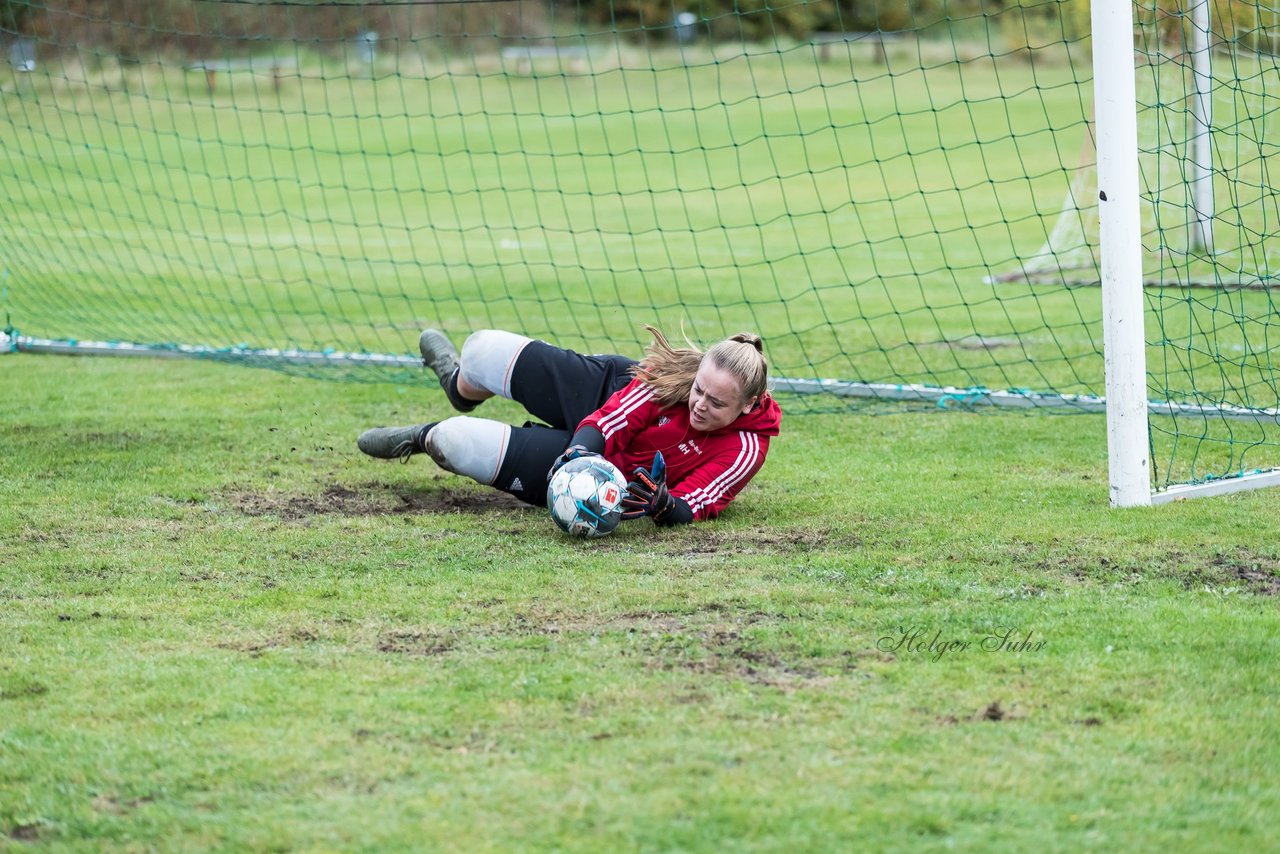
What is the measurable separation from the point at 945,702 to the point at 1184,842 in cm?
79

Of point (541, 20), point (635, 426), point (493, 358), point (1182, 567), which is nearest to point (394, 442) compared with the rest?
point (493, 358)

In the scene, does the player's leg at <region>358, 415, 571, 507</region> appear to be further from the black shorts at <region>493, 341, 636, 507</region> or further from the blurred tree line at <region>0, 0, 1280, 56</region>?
the blurred tree line at <region>0, 0, 1280, 56</region>

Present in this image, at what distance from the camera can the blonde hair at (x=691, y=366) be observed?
5.23 meters

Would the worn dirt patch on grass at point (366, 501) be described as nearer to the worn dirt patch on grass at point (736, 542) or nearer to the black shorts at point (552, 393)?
the black shorts at point (552, 393)

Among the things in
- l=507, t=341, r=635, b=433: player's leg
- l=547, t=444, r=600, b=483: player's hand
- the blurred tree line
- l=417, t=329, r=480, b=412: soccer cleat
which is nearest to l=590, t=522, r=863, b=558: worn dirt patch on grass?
l=547, t=444, r=600, b=483: player's hand

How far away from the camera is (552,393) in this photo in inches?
234

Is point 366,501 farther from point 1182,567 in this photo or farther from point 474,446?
point 1182,567

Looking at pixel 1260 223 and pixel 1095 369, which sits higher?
pixel 1260 223

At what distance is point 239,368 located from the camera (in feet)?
30.2

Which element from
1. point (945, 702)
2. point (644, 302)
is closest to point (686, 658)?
point (945, 702)

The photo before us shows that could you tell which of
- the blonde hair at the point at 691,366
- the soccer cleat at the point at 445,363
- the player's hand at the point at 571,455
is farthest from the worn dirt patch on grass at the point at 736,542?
the soccer cleat at the point at 445,363

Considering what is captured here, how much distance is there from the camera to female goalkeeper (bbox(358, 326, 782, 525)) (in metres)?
5.28

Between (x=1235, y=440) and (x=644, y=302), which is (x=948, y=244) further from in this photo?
(x=1235, y=440)

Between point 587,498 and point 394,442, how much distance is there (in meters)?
1.28
